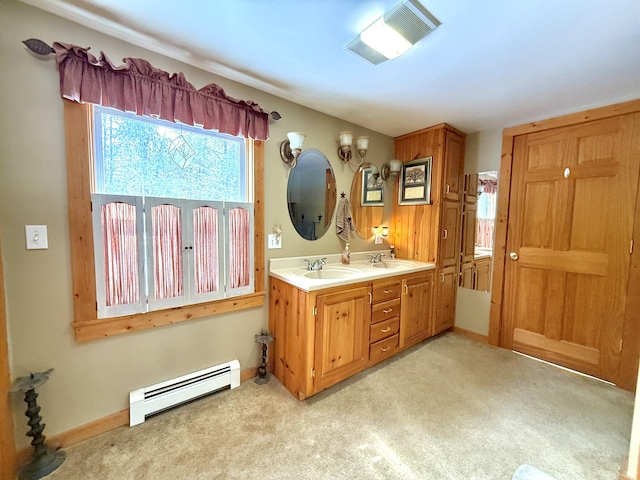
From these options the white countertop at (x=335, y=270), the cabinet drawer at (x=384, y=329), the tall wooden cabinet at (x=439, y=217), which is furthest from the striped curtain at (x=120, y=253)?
the tall wooden cabinet at (x=439, y=217)

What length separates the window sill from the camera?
147 centimetres

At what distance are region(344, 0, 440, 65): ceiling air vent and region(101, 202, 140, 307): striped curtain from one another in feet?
5.49

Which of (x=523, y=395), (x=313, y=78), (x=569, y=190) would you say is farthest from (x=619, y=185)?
(x=313, y=78)

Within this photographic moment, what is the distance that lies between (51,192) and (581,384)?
398cm

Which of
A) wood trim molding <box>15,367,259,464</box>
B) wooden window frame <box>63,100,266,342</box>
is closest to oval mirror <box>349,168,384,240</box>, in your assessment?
wooden window frame <box>63,100,266,342</box>

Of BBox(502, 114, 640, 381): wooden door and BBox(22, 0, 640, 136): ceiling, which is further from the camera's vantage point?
BBox(502, 114, 640, 381): wooden door

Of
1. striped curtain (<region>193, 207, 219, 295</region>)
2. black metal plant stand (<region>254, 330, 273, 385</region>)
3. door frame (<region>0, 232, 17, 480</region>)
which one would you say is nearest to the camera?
door frame (<region>0, 232, 17, 480</region>)

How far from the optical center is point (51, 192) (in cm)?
136

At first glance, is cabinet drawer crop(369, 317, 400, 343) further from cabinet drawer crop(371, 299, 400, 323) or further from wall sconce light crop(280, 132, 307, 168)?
wall sconce light crop(280, 132, 307, 168)

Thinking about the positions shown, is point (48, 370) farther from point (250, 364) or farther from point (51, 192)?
point (250, 364)

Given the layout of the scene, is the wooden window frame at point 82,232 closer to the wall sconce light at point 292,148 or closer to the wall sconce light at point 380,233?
the wall sconce light at point 292,148

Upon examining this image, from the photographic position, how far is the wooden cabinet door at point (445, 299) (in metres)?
2.83

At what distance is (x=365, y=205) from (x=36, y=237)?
256 cm

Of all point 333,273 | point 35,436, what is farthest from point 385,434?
point 35,436
